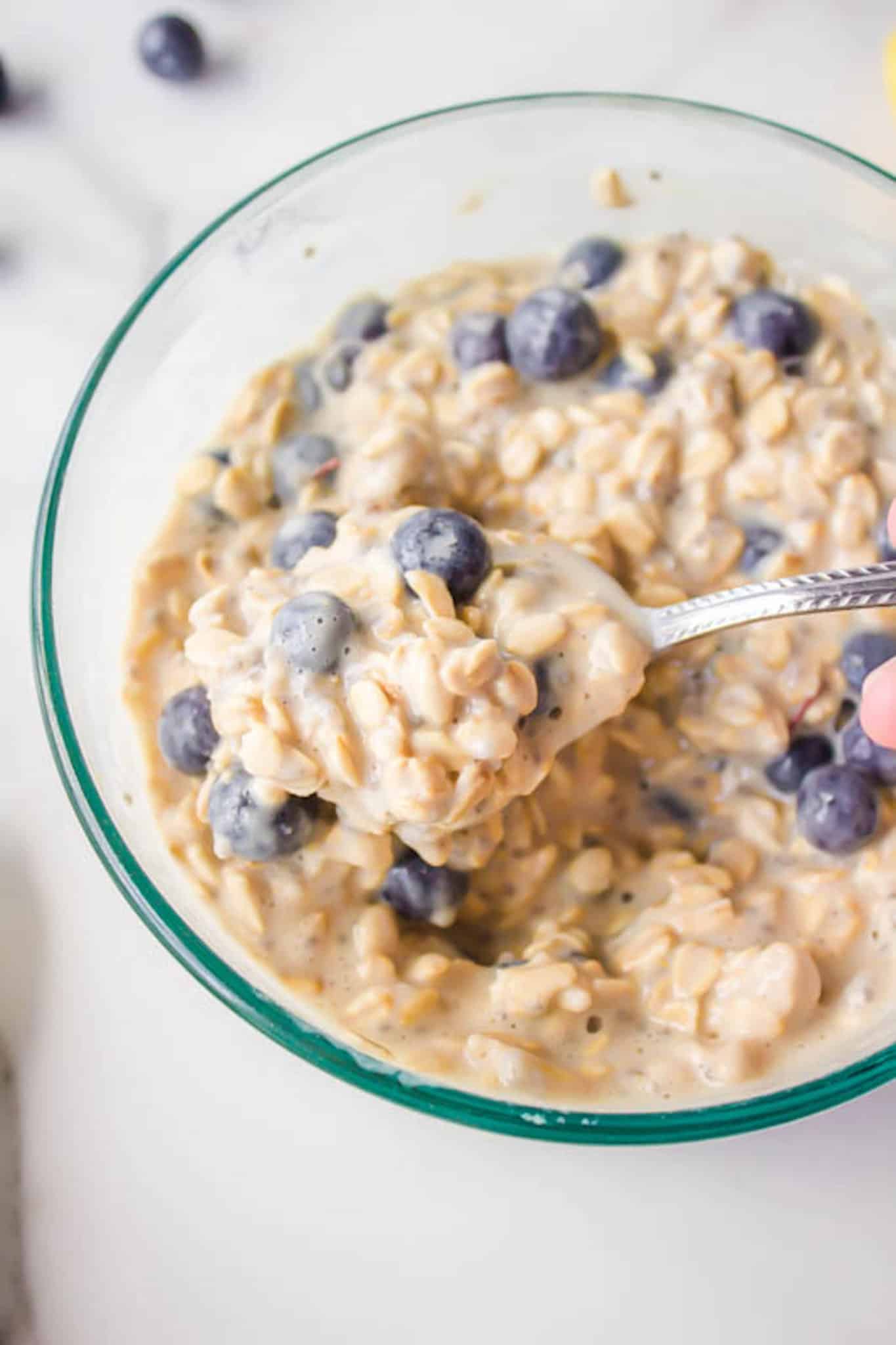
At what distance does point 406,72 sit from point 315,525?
2.60 ft

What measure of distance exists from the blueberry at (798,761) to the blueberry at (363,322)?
0.68 m

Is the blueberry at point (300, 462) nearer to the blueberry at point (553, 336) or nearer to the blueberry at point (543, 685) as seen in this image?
the blueberry at point (553, 336)

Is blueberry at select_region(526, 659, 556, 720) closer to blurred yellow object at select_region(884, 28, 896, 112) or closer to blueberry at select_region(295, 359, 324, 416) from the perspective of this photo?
blueberry at select_region(295, 359, 324, 416)

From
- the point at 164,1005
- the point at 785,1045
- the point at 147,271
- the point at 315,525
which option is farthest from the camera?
the point at 147,271

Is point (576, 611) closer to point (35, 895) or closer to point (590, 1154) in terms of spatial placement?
point (590, 1154)

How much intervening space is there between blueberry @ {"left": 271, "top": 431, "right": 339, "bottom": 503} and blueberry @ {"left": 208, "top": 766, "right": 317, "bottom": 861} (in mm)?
381

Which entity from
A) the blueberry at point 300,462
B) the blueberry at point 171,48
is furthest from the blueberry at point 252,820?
the blueberry at point 171,48

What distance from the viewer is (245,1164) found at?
168 cm

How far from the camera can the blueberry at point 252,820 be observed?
57.2 inches

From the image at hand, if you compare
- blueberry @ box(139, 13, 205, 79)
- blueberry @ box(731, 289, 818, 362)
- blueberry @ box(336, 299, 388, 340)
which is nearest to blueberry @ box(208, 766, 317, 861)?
blueberry @ box(336, 299, 388, 340)

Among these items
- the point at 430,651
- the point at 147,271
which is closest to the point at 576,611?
the point at 430,651

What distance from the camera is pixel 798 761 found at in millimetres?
1604

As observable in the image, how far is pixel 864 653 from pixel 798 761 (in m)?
0.13

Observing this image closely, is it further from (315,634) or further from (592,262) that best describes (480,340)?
(315,634)
